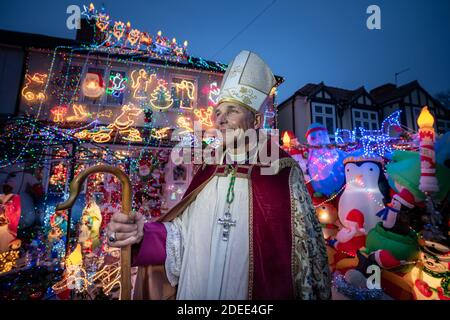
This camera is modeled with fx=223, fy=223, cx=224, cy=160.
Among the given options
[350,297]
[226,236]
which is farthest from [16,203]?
[350,297]

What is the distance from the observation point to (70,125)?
31.6ft

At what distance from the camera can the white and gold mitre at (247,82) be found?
7.58ft

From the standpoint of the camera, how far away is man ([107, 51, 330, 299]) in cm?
179

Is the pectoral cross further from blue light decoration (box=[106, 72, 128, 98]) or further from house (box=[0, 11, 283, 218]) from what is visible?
blue light decoration (box=[106, 72, 128, 98])

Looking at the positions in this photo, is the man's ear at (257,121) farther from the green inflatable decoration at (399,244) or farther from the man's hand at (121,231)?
the green inflatable decoration at (399,244)

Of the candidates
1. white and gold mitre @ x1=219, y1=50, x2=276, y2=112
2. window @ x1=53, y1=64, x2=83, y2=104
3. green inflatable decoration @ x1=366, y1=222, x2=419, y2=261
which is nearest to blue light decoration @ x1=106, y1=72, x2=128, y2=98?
window @ x1=53, y1=64, x2=83, y2=104

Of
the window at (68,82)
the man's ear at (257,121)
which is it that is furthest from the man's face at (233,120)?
the window at (68,82)

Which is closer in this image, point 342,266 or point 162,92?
point 342,266

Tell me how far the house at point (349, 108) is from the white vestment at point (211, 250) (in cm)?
1568

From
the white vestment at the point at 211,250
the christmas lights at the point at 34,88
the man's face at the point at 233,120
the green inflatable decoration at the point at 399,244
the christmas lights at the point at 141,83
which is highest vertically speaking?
the christmas lights at the point at 141,83

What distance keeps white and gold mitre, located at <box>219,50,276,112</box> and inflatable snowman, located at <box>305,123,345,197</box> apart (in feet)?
21.1
